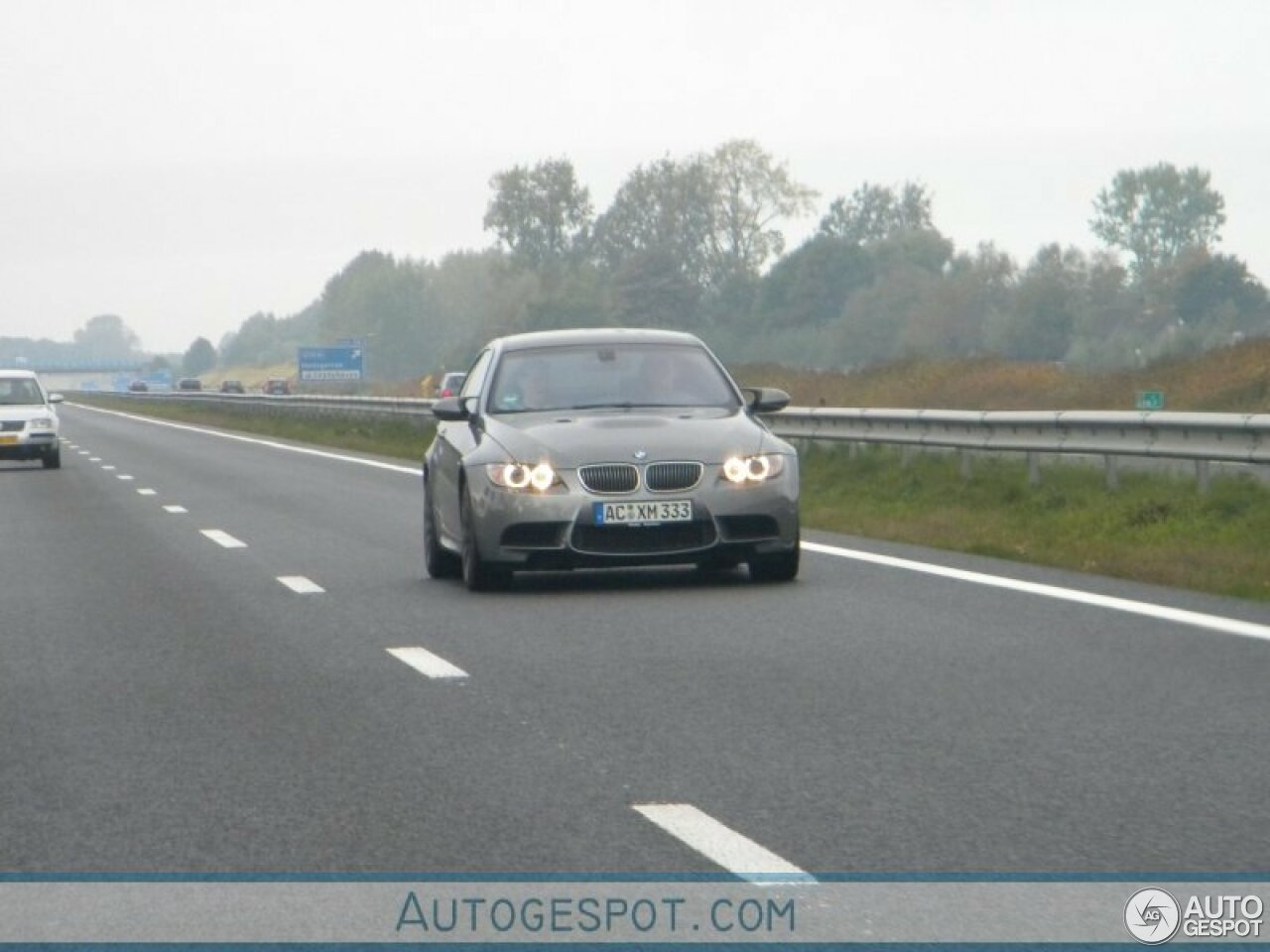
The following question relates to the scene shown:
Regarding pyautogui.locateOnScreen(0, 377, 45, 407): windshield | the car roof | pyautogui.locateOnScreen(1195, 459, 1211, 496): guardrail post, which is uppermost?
the car roof

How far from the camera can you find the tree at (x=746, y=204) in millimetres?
148750

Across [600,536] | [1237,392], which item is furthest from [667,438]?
[1237,392]

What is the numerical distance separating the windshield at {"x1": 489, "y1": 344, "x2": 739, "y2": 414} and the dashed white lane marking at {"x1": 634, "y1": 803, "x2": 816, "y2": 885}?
7601 mm

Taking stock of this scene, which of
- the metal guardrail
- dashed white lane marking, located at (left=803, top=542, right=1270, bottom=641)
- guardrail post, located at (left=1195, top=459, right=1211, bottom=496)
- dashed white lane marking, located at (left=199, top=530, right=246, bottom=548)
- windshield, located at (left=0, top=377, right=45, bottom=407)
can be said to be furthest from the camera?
windshield, located at (left=0, top=377, right=45, bottom=407)

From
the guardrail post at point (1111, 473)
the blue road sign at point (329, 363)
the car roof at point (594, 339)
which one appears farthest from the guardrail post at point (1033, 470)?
the blue road sign at point (329, 363)

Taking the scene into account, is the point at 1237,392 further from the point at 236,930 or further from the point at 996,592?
the point at 236,930

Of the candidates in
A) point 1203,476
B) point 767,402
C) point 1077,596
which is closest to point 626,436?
point 767,402

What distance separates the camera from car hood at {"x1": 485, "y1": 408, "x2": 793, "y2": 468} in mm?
13430

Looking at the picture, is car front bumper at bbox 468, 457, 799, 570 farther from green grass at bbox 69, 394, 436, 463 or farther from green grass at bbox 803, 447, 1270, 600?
green grass at bbox 69, 394, 436, 463

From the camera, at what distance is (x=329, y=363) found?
102m

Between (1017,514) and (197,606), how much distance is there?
7.95 m

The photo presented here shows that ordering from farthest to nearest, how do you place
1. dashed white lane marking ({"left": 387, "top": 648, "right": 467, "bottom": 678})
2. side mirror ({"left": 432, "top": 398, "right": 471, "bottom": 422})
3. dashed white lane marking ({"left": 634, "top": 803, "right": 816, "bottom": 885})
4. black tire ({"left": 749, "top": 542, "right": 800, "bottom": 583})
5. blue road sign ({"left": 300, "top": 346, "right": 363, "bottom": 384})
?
blue road sign ({"left": 300, "top": 346, "right": 363, "bottom": 384}) → side mirror ({"left": 432, "top": 398, "right": 471, "bottom": 422}) → black tire ({"left": 749, "top": 542, "right": 800, "bottom": 583}) → dashed white lane marking ({"left": 387, "top": 648, "right": 467, "bottom": 678}) → dashed white lane marking ({"left": 634, "top": 803, "right": 816, "bottom": 885})

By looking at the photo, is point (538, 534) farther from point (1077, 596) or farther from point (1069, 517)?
point (1069, 517)
